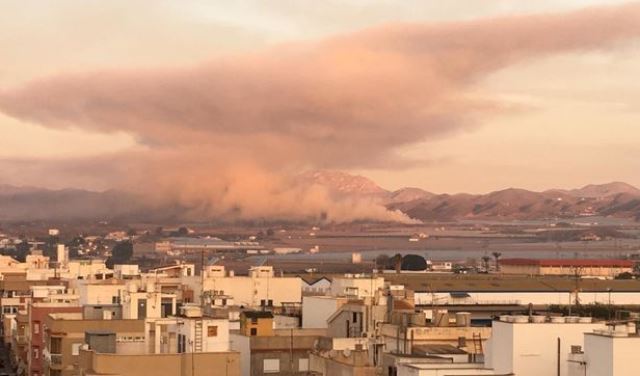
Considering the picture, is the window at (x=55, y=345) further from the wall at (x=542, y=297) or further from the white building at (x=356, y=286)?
the wall at (x=542, y=297)

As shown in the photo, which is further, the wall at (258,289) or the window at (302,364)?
the wall at (258,289)

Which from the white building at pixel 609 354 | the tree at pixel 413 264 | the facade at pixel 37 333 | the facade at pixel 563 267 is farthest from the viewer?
the tree at pixel 413 264

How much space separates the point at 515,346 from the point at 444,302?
166 ft

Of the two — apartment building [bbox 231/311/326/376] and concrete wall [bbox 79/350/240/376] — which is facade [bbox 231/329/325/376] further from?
concrete wall [bbox 79/350/240/376]

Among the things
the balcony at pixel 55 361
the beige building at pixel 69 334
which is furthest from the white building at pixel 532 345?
the balcony at pixel 55 361

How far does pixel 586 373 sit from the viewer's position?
25.1 meters

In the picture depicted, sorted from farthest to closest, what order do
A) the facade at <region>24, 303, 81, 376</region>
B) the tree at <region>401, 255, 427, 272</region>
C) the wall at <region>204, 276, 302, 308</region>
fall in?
1. the tree at <region>401, 255, 427, 272</region>
2. the wall at <region>204, 276, 302, 308</region>
3. the facade at <region>24, 303, 81, 376</region>

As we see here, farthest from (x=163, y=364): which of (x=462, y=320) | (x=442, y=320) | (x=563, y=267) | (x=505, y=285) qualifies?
(x=563, y=267)

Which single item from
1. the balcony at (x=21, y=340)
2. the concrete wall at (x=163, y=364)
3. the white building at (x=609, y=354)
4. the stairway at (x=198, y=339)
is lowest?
the balcony at (x=21, y=340)

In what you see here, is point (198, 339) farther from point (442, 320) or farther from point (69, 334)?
point (69, 334)

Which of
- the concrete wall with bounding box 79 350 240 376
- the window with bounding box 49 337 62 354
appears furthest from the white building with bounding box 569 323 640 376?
the window with bounding box 49 337 62 354

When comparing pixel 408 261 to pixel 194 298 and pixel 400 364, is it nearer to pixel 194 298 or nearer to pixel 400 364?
pixel 194 298

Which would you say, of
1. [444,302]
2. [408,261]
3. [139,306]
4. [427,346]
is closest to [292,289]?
[444,302]

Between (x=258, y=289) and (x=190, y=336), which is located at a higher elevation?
(x=190, y=336)
